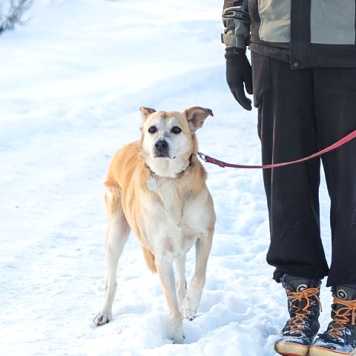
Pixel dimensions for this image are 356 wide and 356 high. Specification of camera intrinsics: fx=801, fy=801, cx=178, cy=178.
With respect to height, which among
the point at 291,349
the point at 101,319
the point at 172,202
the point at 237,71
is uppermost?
the point at 237,71

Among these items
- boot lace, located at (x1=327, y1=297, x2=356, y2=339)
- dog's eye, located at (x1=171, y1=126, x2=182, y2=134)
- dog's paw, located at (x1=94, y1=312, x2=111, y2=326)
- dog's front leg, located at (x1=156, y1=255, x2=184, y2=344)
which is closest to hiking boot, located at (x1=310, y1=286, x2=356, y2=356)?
boot lace, located at (x1=327, y1=297, x2=356, y2=339)

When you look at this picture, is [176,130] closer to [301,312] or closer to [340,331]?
[301,312]

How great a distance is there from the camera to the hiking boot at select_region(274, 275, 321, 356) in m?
3.52

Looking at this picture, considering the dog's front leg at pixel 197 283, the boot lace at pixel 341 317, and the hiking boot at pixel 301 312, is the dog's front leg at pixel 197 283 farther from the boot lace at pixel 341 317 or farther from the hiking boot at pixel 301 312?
the boot lace at pixel 341 317

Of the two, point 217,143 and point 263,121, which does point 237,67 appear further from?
point 217,143

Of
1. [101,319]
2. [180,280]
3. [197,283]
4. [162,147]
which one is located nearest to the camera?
[162,147]

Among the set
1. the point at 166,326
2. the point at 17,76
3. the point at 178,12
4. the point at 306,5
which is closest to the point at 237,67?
the point at 306,5

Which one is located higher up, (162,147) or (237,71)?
(237,71)

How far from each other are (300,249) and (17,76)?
900 centimetres

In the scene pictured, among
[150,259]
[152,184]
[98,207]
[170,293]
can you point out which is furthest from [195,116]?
[98,207]

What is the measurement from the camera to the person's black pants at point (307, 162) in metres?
3.33

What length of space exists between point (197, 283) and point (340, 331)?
82 cm

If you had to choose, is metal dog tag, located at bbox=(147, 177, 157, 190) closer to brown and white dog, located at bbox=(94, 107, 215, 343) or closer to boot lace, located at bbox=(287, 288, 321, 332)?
brown and white dog, located at bbox=(94, 107, 215, 343)

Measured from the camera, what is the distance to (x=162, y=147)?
12.8 feet
